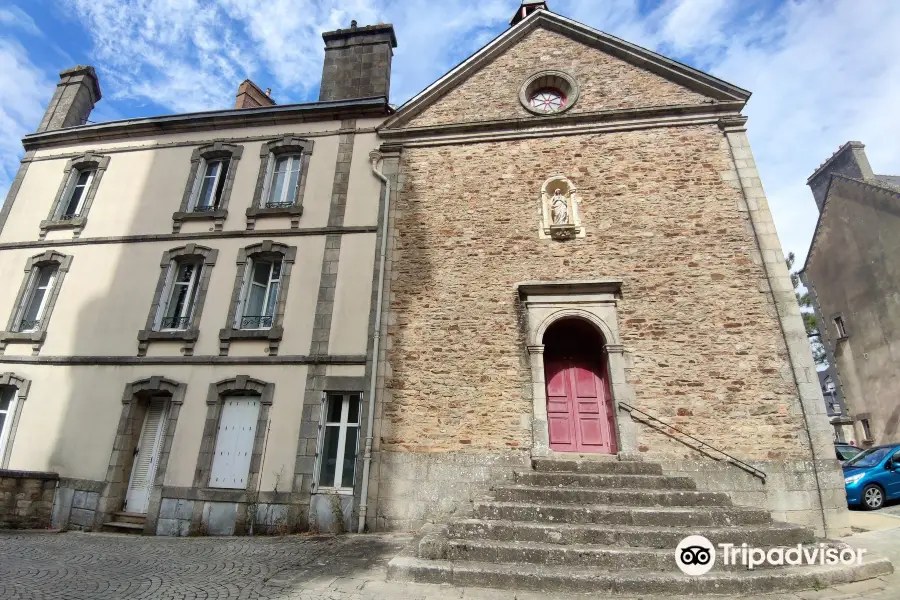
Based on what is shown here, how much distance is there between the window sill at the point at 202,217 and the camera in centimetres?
891

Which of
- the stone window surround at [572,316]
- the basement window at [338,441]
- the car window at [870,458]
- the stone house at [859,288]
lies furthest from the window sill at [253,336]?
the stone house at [859,288]

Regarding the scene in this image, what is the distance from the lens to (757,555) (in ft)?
13.7

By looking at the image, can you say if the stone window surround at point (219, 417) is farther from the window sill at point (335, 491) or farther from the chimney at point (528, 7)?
the chimney at point (528, 7)

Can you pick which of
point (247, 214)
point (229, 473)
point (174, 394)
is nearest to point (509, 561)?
point (229, 473)

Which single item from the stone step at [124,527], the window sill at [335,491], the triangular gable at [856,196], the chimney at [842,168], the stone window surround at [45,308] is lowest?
the stone step at [124,527]

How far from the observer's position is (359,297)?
7.84 m

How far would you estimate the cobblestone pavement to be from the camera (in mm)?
3852

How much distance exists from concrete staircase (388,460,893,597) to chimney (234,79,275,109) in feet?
39.0

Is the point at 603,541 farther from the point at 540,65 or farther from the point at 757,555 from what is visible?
the point at 540,65

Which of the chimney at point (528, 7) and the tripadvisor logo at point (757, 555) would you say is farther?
the chimney at point (528, 7)

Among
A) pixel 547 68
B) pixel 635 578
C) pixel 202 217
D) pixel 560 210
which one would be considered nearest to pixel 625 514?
pixel 635 578

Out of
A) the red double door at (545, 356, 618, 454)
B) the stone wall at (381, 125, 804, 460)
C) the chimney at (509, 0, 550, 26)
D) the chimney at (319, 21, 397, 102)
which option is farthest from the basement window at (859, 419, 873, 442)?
the chimney at (319, 21, 397, 102)

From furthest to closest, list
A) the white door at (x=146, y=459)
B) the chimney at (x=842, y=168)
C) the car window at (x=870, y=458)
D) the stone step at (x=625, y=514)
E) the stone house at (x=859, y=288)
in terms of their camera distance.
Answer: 1. the chimney at (x=842, y=168)
2. the stone house at (x=859, y=288)
3. the car window at (x=870, y=458)
4. the white door at (x=146, y=459)
5. the stone step at (x=625, y=514)

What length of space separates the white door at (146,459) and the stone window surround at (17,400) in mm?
2577
